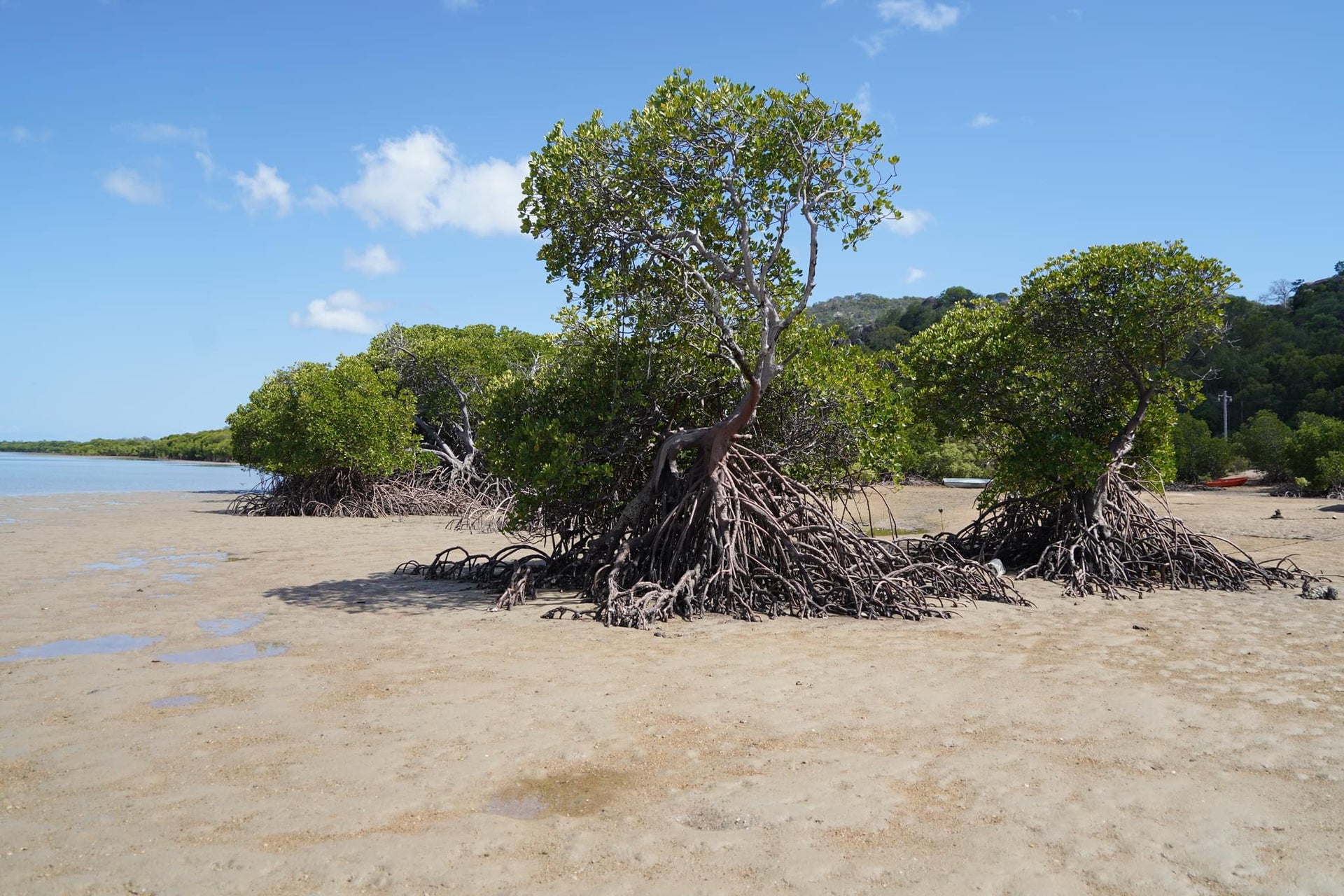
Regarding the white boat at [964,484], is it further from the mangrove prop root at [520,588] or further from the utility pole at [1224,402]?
the mangrove prop root at [520,588]

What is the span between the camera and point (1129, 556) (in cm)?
1176

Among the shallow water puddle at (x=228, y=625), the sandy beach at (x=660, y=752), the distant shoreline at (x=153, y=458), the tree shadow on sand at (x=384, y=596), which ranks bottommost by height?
the sandy beach at (x=660, y=752)

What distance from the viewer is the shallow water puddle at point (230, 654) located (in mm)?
6938

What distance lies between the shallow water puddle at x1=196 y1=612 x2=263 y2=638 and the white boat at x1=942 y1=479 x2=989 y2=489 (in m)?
28.7

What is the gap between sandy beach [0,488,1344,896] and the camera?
12.0ft

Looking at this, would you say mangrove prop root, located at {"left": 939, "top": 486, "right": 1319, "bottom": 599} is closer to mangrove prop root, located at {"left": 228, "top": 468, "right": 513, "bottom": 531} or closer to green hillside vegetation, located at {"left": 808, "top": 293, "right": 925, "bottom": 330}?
mangrove prop root, located at {"left": 228, "top": 468, "right": 513, "bottom": 531}

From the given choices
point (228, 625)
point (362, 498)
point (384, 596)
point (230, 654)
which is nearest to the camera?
point (230, 654)

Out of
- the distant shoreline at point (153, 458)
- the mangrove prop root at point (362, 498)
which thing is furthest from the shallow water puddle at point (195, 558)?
the distant shoreline at point (153, 458)

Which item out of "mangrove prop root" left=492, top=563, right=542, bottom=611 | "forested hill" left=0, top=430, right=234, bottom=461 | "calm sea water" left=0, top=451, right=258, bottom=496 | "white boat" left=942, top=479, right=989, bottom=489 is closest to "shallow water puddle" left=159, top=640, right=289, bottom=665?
"mangrove prop root" left=492, top=563, right=542, bottom=611

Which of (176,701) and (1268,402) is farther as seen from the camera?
(1268,402)

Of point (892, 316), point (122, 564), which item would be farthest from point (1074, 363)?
point (892, 316)

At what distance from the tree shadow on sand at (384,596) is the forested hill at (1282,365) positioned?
39410 millimetres

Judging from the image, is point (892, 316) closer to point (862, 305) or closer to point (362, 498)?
point (862, 305)

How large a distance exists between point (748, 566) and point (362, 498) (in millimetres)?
16933
